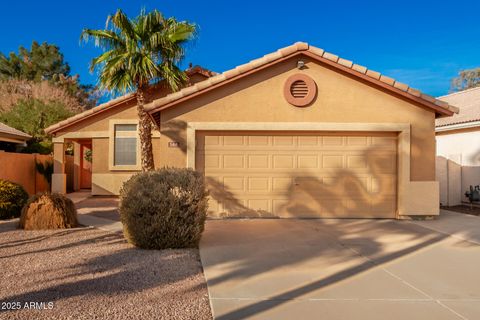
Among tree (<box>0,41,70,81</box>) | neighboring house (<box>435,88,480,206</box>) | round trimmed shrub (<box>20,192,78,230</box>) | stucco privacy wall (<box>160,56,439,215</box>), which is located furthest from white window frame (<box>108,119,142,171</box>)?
tree (<box>0,41,70,81</box>)

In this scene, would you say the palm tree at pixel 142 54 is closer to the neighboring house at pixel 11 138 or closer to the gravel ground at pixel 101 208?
the gravel ground at pixel 101 208

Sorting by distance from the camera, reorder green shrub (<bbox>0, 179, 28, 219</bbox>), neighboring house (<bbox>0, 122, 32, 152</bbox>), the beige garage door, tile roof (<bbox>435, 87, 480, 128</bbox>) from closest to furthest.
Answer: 1. green shrub (<bbox>0, 179, 28, 219</bbox>)
2. the beige garage door
3. tile roof (<bbox>435, 87, 480, 128</bbox>)
4. neighboring house (<bbox>0, 122, 32, 152</bbox>)

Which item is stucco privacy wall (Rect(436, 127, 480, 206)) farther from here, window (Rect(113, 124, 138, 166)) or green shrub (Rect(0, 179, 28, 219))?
green shrub (Rect(0, 179, 28, 219))

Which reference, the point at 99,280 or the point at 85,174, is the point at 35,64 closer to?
the point at 85,174

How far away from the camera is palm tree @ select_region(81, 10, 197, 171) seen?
13.4 m

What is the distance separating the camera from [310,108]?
10.8 meters

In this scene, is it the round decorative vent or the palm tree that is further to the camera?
the palm tree

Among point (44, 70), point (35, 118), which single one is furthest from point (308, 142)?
point (44, 70)

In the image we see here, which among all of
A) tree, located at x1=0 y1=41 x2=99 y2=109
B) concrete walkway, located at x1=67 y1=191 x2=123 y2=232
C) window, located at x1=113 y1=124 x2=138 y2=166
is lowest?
concrete walkway, located at x1=67 y1=191 x2=123 y2=232

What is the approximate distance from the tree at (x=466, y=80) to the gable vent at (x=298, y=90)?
4097 cm

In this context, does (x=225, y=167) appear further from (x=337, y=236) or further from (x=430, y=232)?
(x=430, y=232)

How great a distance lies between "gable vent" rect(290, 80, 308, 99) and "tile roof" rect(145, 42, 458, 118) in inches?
29.7

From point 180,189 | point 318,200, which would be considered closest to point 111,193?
point 318,200

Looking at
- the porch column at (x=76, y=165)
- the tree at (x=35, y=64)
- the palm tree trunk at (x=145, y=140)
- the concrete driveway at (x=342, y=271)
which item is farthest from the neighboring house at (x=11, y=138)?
the tree at (x=35, y=64)
